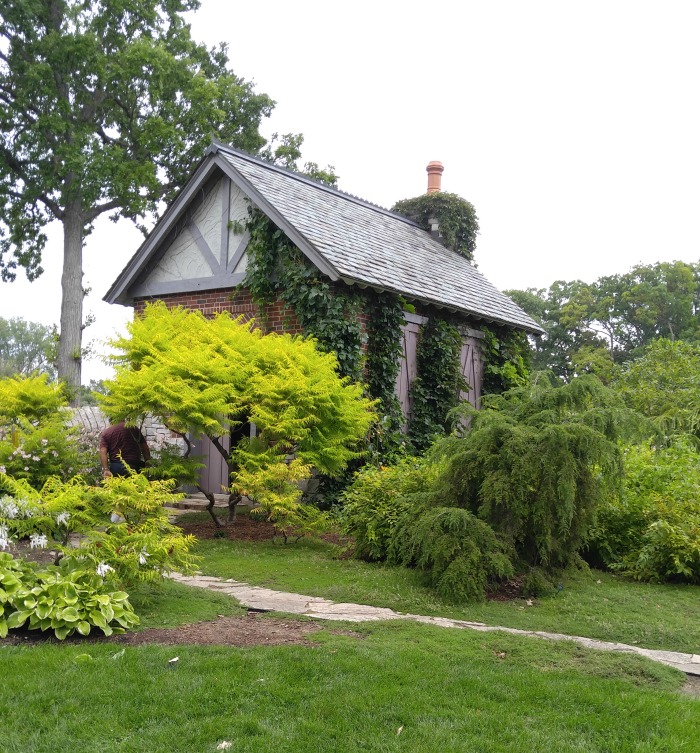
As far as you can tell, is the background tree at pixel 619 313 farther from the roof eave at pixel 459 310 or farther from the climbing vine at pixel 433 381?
the climbing vine at pixel 433 381

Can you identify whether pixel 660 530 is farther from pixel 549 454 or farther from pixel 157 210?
pixel 157 210

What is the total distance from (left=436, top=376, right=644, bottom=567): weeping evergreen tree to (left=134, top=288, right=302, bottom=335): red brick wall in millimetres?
5398

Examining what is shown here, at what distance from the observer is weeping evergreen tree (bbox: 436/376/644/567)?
660cm

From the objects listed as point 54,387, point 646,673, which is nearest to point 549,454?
point 646,673

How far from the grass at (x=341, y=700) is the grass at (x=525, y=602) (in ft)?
2.69

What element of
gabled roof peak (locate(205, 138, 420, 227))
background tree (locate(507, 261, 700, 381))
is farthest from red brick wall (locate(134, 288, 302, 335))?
background tree (locate(507, 261, 700, 381))

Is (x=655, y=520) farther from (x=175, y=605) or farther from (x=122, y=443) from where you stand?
(x=122, y=443)

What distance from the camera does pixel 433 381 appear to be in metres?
13.9

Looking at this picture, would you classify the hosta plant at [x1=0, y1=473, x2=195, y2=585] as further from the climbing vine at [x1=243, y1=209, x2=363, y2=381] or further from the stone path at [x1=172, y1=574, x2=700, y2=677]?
the climbing vine at [x1=243, y1=209, x2=363, y2=381]

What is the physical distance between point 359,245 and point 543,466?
771 centimetres

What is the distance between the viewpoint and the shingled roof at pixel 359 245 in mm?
11906

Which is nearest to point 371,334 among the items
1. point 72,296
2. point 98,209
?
point 72,296

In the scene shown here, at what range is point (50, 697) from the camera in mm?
4051

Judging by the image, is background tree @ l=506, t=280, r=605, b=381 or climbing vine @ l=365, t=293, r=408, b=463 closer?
climbing vine @ l=365, t=293, r=408, b=463
